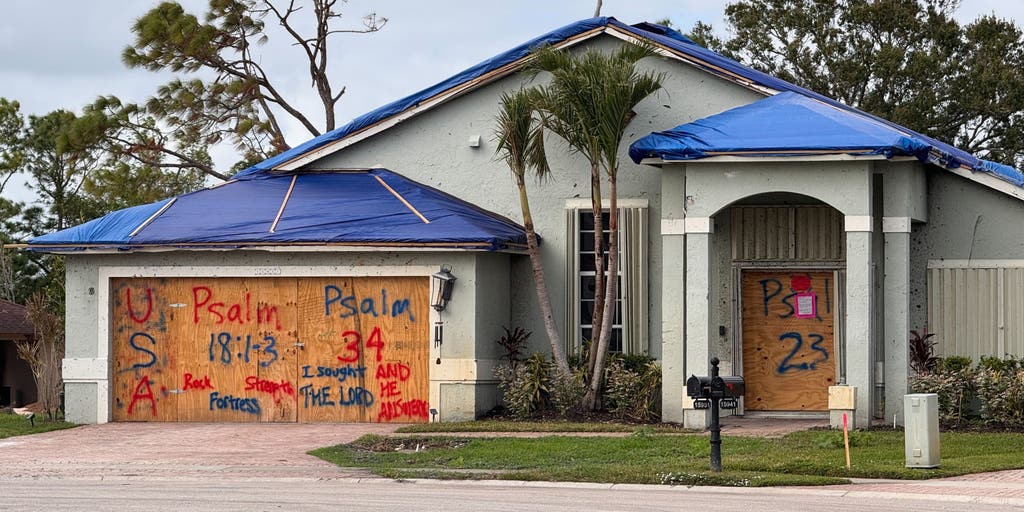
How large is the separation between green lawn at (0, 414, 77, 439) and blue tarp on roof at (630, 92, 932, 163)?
867cm

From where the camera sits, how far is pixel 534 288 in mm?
21922

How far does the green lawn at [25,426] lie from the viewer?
20.2 metres

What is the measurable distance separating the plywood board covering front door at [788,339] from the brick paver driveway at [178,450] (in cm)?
515

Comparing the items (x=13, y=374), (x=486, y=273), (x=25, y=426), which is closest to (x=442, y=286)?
(x=486, y=273)

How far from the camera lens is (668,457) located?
15906mm

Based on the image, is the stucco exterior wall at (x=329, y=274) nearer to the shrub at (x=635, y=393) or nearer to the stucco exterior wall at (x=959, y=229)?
the shrub at (x=635, y=393)

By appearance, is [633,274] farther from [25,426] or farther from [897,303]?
[25,426]

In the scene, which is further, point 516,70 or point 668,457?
point 516,70

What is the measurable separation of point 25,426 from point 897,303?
1178 cm

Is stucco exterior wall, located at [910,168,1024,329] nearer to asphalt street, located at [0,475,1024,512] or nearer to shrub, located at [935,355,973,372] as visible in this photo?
shrub, located at [935,355,973,372]

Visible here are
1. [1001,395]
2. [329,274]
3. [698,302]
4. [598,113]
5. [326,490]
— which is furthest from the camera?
[329,274]

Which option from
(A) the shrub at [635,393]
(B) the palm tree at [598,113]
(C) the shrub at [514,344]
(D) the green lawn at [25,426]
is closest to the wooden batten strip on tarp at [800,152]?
(B) the palm tree at [598,113]

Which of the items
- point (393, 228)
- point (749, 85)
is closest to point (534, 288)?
point (393, 228)

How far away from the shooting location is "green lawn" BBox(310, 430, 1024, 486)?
14211 millimetres
